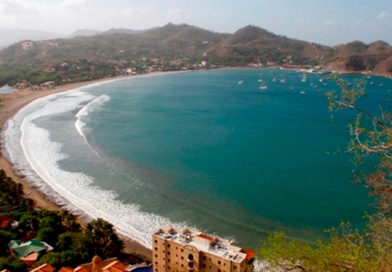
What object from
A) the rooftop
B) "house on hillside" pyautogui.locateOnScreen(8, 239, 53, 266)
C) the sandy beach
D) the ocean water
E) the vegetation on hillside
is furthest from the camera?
the ocean water

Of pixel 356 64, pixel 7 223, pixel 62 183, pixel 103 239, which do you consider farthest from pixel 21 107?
pixel 356 64

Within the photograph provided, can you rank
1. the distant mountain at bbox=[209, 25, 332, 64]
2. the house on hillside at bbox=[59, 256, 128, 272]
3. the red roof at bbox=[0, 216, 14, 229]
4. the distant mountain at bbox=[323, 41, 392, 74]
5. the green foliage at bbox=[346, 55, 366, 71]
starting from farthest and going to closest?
1. the distant mountain at bbox=[209, 25, 332, 64]
2. the green foliage at bbox=[346, 55, 366, 71]
3. the distant mountain at bbox=[323, 41, 392, 74]
4. the red roof at bbox=[0, 216, 14, 229]
5. the house on hillside at bbox=[59, 256, 128, 272]

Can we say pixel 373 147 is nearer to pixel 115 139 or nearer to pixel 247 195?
pixel 247 195

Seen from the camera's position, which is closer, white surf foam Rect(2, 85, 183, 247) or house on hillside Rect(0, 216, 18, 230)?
house on hillside Rect(0, 216, 18, 230)

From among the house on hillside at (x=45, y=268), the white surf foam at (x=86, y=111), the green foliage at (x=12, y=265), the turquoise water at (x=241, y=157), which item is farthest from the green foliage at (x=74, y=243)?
the white surf foam at (x=86, y=111)

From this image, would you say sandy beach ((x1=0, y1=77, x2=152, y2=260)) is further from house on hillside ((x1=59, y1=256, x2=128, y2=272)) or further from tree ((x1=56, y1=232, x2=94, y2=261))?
house on hillside ((x1=59, y1=256, x2=128, y2=272))

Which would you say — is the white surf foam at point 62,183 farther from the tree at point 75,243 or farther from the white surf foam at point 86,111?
the white surf foam at point 86,111

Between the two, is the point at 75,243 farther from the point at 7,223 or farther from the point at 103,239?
the point at 7,223

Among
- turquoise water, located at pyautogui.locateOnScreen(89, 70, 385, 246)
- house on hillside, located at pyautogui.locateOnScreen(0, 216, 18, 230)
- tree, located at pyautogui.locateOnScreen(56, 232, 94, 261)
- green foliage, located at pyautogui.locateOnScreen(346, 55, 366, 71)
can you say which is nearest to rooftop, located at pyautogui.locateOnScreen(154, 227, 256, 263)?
tree, located at pyautogui.locateOnScreen(56, 232, 94, 261)
